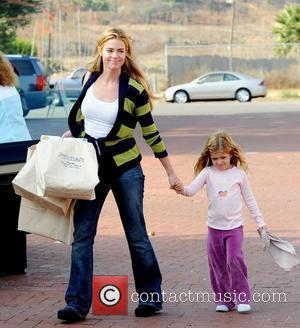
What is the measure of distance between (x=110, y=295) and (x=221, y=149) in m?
1.22

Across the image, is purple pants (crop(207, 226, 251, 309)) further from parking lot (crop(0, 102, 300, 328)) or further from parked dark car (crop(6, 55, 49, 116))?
parked dark car (crop(6, 55, 49, 116))

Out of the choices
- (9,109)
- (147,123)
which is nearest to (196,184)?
(147,123)

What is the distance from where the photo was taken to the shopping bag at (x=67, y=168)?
22.5ft

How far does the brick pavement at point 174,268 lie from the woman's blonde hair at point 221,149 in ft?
3.26

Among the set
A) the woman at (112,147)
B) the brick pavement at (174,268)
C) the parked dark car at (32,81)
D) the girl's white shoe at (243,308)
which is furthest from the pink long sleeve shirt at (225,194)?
the parked dark car at (32,81)

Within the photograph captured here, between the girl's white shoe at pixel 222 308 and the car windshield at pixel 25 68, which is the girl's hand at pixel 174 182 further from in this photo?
the car windshield at pixel 25 68

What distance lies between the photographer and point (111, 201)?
46.4 feet

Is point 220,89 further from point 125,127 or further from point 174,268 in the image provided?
point 125,127

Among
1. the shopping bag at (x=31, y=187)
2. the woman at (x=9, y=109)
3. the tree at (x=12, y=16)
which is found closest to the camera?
the shopping bag at (x=31, y=187)

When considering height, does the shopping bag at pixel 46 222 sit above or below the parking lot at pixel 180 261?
above

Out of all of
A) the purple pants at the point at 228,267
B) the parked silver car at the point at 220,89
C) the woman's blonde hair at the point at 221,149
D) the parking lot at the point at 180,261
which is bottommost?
the parked silver car at the point at 220,89

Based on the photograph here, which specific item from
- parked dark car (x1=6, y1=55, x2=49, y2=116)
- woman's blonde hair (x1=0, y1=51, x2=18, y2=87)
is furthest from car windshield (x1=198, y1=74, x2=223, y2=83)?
woman's blonde hair (x1=0, y1=51, x2=18, y2=87)

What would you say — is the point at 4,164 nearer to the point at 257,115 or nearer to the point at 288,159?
the point at 288,159

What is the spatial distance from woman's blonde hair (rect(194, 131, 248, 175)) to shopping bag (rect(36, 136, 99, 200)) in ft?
2.87
